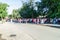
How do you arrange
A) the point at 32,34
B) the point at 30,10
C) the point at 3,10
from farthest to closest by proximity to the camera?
the point at 3,10 < the point at 30,10 < the point at 32,34

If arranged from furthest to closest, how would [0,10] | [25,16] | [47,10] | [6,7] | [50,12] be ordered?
[6,7] → [0,10] → [25,16] → [47,10] → [50,12]

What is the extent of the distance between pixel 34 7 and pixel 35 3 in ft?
10.2

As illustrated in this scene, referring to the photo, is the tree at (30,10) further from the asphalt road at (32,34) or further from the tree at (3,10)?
the asphalt road at (32,34)

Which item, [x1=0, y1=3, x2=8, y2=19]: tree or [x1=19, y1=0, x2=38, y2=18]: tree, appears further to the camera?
[x1=0, y1=3, x2=8, y2=19]: tree

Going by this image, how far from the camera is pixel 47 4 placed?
86.2 meters

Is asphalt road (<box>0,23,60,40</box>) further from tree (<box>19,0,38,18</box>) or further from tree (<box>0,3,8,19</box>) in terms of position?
tree (<box>0,3,8,19</box>)

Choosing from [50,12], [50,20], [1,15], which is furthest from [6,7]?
[50,20]

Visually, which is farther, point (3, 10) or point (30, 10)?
point (3, 10)

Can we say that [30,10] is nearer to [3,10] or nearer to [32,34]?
[3,10]

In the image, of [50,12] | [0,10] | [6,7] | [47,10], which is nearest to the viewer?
[50,12]

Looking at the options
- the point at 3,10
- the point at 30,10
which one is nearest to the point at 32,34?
the point at 30,10

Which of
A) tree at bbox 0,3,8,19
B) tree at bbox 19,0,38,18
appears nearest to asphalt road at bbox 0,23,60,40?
tree at bbox 19,0,38,18

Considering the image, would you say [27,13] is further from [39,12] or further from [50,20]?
[50,20]

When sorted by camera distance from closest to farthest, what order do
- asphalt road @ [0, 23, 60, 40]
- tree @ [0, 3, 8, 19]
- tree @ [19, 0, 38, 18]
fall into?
asphalt road @ [0, 23, 60, 40], tree @ [19, 0, 38, 18], tree @ [0, 3, 8, 19]
